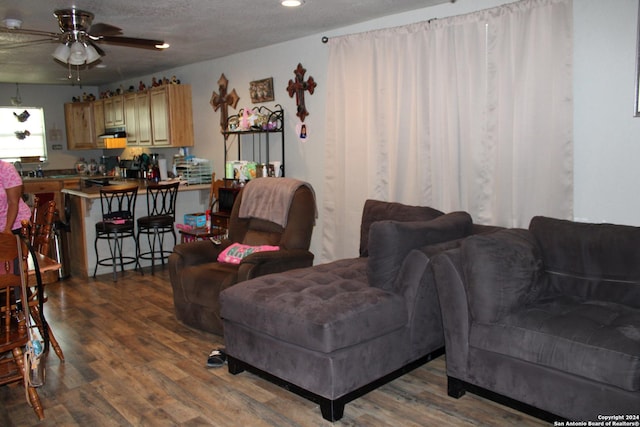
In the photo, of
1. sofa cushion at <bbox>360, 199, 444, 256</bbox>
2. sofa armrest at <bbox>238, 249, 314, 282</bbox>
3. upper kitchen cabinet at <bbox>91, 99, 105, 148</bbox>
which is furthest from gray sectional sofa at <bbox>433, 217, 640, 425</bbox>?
upper kitchen cabinet at <bbox>91, 99, 105, 148</bbox>

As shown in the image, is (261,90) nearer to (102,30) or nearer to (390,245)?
(102,30)

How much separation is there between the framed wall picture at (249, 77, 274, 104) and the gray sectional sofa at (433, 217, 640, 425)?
308 cm

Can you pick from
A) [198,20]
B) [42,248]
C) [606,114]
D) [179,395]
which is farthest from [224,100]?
[606,114]

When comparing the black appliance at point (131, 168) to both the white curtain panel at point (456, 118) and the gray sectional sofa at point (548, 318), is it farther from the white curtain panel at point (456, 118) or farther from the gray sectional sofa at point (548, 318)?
the gray sectional sofa at point (548, 318)

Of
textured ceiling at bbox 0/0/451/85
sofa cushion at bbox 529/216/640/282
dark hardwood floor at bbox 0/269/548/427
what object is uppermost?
textured ceiling at bbox 0/0/451/85

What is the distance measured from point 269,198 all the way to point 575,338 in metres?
2.54

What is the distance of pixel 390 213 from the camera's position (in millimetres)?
3625

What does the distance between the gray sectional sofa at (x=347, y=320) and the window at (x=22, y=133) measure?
23.1 ft

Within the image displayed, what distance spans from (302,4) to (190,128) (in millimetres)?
3258

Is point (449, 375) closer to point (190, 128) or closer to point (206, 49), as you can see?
point (206, 49)

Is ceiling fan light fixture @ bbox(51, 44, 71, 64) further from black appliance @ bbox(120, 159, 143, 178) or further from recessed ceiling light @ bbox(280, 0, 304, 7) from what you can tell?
black appliance @ bbox(120, 159, 143, 178)

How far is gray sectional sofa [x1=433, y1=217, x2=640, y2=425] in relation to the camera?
219 centimetres

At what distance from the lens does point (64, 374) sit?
10.3 ft

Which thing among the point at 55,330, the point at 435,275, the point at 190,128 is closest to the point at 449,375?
the point at 435,275
